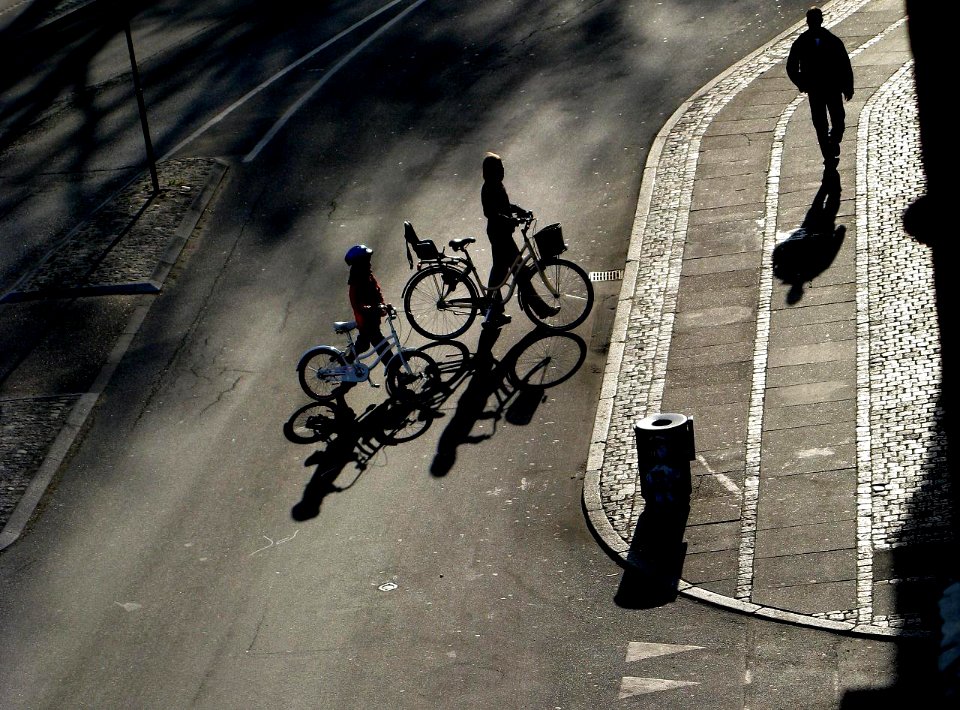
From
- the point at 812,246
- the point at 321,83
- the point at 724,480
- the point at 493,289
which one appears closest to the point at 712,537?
the point at 724,480

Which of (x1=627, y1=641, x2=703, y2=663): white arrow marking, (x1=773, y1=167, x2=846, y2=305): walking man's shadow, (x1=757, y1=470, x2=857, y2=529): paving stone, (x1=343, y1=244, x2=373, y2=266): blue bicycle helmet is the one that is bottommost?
(x1=773, y1=167, x2=846, y2=305): walking man's shadow

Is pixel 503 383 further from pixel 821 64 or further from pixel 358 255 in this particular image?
pixel 821 64

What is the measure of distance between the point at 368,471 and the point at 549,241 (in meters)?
3.22

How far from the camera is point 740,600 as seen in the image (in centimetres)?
930

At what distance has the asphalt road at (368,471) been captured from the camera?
929 centimetres

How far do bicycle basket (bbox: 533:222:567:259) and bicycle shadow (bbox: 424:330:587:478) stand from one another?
2.98ft

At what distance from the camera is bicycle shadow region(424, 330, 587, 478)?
482 inches

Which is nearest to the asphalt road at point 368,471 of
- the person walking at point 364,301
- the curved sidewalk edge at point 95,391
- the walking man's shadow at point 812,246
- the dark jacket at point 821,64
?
the curved sidewalk edge at point 95,391

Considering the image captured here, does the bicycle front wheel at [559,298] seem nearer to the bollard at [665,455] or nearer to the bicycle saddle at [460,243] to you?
the bicycle saddle at [460,243]

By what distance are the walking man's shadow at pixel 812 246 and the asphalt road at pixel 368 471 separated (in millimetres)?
1928

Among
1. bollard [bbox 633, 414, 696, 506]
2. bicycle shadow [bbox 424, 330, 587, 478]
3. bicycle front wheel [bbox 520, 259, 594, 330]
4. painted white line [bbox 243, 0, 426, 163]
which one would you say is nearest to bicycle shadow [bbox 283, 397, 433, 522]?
bicycle shadow [bbox 424, 330, 587, 478]

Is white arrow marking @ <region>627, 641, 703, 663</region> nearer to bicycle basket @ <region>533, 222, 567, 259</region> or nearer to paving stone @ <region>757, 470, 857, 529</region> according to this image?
paving stone @ <region>757, 470, 857, 529</region>

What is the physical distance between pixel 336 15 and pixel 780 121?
35.9ft

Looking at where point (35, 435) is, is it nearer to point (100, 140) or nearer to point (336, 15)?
point (100, 140)
